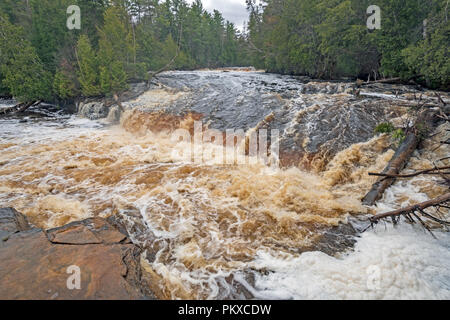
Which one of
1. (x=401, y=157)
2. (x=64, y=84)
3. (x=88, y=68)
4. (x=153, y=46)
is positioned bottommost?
(x=401, y=157)

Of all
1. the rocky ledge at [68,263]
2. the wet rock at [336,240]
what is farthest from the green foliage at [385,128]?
the rocky ledge at [68,263]

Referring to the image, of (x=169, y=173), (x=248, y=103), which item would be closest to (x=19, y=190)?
(x=169, y=173)

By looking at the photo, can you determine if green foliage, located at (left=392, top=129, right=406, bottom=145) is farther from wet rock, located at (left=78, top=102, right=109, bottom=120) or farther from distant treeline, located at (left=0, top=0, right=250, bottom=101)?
distant treeline, located at (left=0, top=0, right=250, bottom=101)

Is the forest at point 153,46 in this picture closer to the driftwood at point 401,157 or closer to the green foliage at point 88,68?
the green foliage at point 88,68

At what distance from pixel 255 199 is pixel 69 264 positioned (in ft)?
11.7

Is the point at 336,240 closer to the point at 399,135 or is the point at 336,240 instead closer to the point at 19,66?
the point at 399,135

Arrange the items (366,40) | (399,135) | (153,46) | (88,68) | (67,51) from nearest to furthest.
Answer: (399,135), (366,40), (88,68), (67,51), (153,46)

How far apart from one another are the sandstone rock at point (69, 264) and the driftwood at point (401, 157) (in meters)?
4.61

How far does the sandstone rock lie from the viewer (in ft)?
7.95

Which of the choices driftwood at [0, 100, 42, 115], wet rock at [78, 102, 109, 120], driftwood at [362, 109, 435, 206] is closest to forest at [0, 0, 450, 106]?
driftwood at [0, 100, 42, 115]

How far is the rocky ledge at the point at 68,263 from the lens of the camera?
243cm

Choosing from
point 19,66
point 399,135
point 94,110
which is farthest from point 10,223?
point 19,66

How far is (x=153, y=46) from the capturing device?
24.9 metres

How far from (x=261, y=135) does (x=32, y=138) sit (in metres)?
10.3
